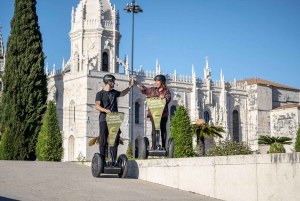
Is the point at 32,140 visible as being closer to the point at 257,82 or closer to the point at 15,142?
the point at 15,142

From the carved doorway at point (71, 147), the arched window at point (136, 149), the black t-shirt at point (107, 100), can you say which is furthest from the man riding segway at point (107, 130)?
the arched window at point (136, 149)

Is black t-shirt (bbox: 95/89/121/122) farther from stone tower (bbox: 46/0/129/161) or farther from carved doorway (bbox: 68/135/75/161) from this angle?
carved doorway (bbox: 68/135/75/161)

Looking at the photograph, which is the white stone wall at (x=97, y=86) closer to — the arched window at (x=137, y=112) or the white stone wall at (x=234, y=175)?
the arched window at (x=137, y=112)

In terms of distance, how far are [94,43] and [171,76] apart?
8712 mm

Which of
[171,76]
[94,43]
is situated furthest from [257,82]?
[94,43]

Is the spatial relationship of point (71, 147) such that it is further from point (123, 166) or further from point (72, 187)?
point (72, 187)

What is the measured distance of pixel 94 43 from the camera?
157 ft

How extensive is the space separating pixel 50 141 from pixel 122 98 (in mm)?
26248

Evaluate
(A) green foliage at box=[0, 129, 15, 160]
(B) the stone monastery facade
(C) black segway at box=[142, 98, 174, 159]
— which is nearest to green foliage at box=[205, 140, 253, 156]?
(A) green foliage at box=[0, 129, 15, 160]

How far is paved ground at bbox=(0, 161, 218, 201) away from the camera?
991 centimetres

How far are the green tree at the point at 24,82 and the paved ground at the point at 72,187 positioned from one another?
17.5m

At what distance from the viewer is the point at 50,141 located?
2069 centimetres

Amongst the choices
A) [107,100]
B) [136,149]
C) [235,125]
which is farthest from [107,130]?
[235,125]

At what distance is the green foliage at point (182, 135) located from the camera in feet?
85.8
